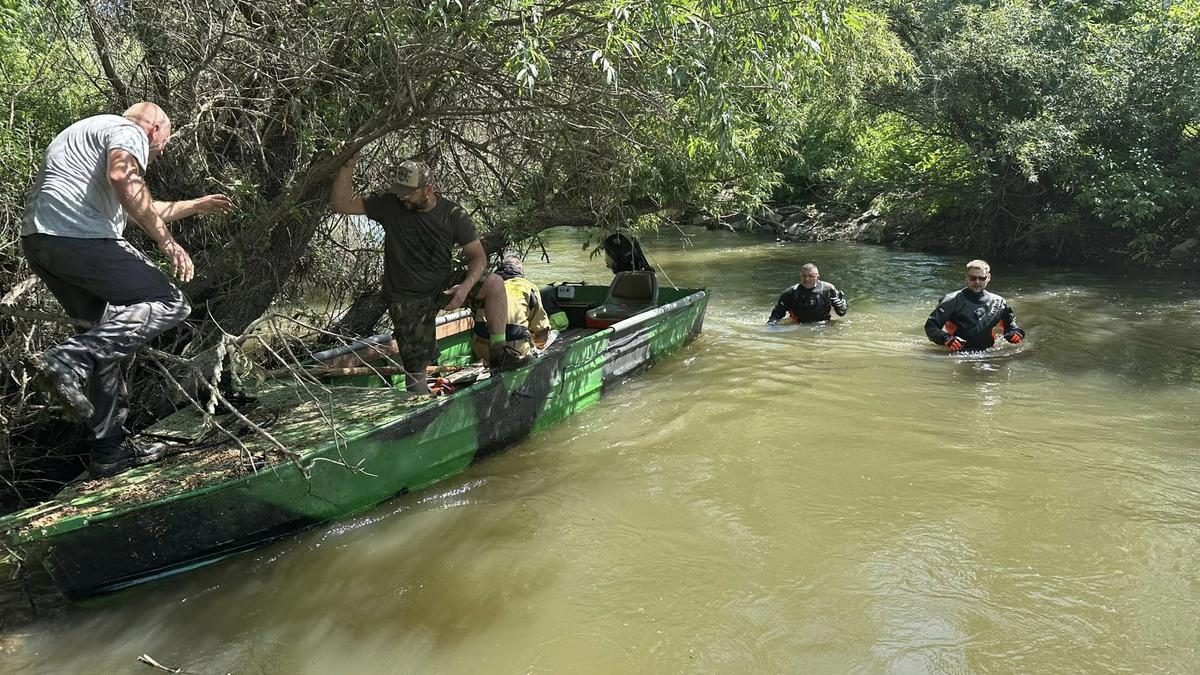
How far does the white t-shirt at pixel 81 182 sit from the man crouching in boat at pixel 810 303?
7857 millimetres

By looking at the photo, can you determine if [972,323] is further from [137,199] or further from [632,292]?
[137,199]

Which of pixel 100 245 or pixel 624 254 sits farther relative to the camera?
pixel 624 254

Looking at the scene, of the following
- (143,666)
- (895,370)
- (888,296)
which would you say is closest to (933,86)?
(888,296)

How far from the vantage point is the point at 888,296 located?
42.2ft

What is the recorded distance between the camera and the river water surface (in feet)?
12.6

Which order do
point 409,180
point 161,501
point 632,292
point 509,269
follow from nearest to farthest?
point 161,501, point 409,180, point 509,269, point 632,292

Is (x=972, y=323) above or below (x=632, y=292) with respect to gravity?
below

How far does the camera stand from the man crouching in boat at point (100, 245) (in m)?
3.81

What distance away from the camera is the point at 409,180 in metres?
5.33

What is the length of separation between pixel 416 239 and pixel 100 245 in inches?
79.6

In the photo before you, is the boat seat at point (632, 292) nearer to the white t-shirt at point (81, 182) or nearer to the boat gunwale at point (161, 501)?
the boat gunwale at point (161, 501)

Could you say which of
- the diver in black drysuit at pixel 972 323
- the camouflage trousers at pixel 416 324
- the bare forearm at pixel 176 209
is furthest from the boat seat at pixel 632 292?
the bare forearm at pixel 176 209

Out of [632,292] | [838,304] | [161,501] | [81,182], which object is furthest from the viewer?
[838,304]

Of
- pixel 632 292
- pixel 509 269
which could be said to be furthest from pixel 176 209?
pixel 632 292
